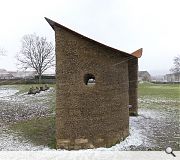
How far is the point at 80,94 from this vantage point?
13.8m

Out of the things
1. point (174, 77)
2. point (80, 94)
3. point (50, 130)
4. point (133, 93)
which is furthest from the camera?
point (174, 77)

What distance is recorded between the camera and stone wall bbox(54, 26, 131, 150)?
13.7 m

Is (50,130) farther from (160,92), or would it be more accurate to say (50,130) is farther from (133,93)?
(160,92)

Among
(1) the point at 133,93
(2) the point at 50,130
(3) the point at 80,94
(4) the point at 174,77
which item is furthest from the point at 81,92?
(4) the point at 174,77

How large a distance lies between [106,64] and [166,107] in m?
15.5

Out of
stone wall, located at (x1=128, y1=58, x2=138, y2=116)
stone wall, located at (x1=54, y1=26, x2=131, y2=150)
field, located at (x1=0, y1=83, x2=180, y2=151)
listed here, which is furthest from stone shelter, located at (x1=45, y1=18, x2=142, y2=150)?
stone wall, located at (x1=128, y1=58, x2=138, y2=116)

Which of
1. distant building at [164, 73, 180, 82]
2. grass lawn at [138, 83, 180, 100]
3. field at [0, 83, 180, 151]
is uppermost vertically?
distant building at [164, 73, 180, 82]

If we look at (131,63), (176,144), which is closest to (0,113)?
(131,63)

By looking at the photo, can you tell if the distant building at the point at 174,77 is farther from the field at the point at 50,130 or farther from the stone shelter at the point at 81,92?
the stone shelter at the point at 81,92

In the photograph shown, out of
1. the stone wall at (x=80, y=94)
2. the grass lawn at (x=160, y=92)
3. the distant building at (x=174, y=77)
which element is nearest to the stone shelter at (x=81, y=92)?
the stone wall at (x=80, y=94)

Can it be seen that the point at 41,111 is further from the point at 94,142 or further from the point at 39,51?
the point at 39,51

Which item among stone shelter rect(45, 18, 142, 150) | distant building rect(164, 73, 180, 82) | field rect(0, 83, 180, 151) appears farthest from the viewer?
distant building rect(164, 73, 180, 82)

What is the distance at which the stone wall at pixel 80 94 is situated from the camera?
540 inches

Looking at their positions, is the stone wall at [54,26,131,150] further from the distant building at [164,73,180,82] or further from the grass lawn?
the distant building at [164,73,180,82]
